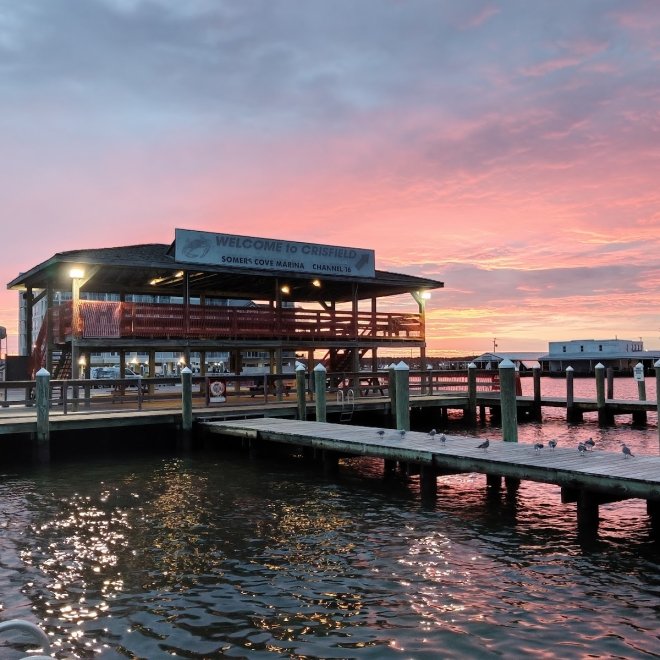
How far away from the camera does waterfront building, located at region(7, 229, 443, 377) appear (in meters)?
24.7

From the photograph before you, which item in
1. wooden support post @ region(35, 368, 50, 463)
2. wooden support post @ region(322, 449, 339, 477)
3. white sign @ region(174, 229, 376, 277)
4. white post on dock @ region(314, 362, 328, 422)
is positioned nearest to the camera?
wooden support post @ region(322, 449, 339, 477)

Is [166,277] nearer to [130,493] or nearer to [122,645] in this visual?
[130,493]

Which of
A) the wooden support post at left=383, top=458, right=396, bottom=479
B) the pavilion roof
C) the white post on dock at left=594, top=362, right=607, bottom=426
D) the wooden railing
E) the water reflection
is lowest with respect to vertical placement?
the water reflection

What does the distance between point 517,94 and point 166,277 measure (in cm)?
1667

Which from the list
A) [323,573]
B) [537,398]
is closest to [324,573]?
[323,573]

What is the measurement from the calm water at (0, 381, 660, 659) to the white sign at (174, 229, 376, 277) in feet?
44.2

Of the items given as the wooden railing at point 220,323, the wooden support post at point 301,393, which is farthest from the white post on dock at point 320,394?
the wooden railing at point 220,323

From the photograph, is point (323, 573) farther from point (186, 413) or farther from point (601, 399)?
point (601, 399)

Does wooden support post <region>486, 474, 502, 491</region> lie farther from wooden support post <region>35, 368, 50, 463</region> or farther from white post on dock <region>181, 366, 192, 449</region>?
wooden support post <region>35, 368, 50, 463</region>

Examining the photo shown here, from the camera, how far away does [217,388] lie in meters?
24.7

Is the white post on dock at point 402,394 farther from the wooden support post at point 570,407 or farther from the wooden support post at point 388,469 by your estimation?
the wooden support post at point 570,407

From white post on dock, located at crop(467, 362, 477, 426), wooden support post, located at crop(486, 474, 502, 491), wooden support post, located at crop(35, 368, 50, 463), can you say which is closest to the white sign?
white post on dock, located at crop(467, 362, 477, 426)

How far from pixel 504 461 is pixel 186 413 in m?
11.7

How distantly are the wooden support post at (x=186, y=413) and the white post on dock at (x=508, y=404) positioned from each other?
389 inches
